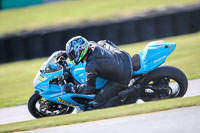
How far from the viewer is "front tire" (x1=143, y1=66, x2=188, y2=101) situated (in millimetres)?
5359

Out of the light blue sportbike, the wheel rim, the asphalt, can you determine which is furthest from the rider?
the asphalt

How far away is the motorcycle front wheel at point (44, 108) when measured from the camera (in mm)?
5738

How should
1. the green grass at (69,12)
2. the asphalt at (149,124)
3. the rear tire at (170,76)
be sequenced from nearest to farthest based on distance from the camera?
the asphalt at (149,124) → the rear tire at (170,76) → the green grass at (69,12)

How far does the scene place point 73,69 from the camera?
5.67 m

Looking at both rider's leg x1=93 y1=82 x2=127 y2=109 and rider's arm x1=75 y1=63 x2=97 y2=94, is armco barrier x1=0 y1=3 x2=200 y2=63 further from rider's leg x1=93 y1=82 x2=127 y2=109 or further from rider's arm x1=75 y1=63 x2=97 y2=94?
rider's arm x1=75 y1=63 x2=97 y2=94

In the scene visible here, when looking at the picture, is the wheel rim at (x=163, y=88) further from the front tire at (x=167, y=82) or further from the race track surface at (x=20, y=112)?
the race track surface at (x=20, y=112)

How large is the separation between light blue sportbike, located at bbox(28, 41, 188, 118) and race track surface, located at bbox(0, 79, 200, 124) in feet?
1.24

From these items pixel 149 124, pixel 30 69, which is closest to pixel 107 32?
pixel 30 69

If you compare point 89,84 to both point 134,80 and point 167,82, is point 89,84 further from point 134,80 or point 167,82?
point 167,82

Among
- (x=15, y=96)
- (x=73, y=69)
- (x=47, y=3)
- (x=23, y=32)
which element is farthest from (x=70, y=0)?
(x=73, y=69)

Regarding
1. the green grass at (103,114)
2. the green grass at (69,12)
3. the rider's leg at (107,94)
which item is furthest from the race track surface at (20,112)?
the green grass at (69,12)

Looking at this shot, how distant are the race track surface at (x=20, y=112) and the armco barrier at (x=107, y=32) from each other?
19.5ft

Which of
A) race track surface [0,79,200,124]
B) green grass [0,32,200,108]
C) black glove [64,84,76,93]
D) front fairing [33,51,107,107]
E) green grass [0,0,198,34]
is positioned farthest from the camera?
green grass [0,0,198,34]

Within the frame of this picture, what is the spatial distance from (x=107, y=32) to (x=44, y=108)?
700 cm
